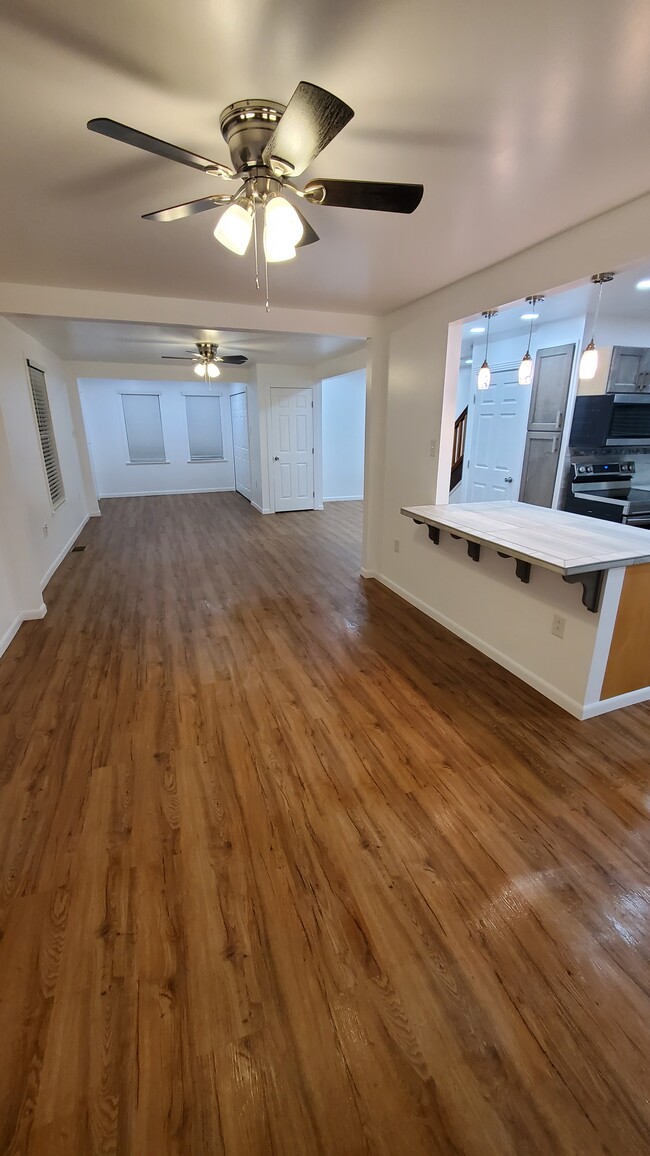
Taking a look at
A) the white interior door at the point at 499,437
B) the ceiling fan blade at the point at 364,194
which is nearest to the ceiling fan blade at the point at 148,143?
the ceiling fan blade at the point at 364,194

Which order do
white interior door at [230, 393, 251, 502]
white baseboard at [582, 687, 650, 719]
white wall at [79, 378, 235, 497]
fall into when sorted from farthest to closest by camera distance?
white wall at [79, 378, 235, 497] < white interior door at [230, 393, 251, 502] < white baseboard at [582, 687, 650, 719]

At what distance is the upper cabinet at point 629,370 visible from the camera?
4199mm

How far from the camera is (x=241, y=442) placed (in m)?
8.72

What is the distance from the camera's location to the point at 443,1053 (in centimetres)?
117

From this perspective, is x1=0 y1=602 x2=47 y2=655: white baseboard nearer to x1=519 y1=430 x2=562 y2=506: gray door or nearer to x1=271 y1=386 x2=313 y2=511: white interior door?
x1=271 y1=386 x2=313 y2=511: white interior door

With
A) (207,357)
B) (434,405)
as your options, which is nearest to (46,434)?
(207,357)

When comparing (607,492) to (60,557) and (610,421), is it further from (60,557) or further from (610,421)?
(60,557)

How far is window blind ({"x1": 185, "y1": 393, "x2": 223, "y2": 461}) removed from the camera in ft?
30.0

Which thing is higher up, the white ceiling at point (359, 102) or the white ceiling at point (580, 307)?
the white ceiling at point (580, 307)

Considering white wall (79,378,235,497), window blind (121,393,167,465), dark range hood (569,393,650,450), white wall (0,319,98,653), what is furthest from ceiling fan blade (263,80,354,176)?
window blind (121,393,167,465)

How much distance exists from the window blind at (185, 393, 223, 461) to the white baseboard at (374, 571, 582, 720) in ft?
22.0

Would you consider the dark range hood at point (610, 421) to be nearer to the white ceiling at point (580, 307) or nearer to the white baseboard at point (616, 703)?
the white ceiling at point (580, 307)

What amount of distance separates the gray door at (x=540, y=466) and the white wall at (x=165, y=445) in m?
6.41

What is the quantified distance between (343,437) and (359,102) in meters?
7.13
